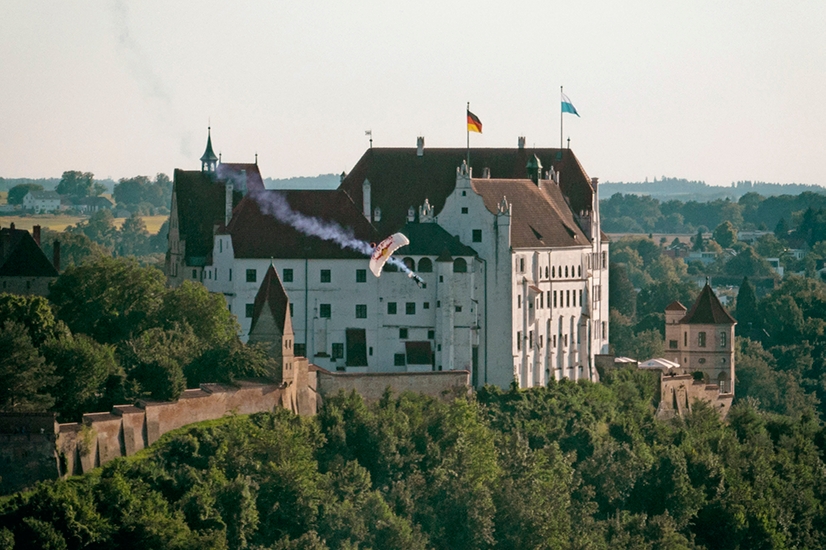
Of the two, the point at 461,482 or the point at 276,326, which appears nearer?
the point at 276,326

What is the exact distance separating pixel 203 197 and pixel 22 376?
30.1m

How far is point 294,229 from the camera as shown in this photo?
368 feet

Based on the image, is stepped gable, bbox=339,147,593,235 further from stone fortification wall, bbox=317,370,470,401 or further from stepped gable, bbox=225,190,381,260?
stone fortification wall, bbox=317,370,470,401

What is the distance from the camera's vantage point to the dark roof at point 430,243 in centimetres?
11138

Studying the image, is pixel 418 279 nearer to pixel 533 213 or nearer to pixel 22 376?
pixel 533 213

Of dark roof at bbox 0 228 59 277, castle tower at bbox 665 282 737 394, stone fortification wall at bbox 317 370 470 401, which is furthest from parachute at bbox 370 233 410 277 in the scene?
castle tower at bbox 665 282 737 394

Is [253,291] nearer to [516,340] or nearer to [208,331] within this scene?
[208,331]

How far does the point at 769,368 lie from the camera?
168 metres

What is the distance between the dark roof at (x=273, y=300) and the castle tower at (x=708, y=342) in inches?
1577

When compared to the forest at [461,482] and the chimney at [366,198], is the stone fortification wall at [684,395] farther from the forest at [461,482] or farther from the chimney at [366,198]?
the chimney at [366,198]

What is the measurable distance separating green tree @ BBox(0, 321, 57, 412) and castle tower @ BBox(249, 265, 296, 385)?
12510 mm

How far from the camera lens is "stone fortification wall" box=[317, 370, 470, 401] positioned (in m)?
105

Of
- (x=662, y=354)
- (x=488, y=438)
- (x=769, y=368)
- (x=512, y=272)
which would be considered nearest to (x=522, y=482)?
(x=488, y=438)

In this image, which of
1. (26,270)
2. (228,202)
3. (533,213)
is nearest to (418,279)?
(533,213)
